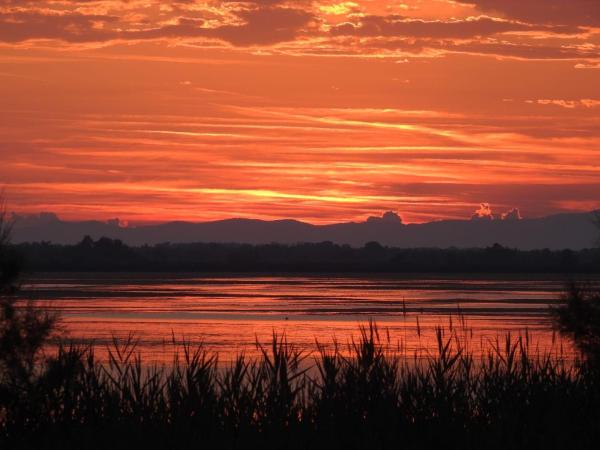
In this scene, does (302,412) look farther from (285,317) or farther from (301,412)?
(285,317)

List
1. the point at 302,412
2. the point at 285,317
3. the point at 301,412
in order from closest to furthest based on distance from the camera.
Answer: the point at 302,412 → the point at 301,412 → the point at 285,317

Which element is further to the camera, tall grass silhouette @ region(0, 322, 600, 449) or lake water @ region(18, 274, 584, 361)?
lake water @ region(18, 274, 584, 361)

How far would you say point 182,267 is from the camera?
192250 millimetres

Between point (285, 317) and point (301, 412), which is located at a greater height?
point (285, 317)

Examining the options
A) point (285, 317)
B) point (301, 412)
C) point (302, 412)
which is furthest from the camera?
point (285, 317)

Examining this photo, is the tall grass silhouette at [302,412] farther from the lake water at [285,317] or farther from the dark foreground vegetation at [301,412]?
the lake water at [285,317]

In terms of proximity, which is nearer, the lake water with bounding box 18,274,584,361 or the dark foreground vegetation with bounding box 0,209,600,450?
the dark foreground vegetation with bounding box 0,209,600,450

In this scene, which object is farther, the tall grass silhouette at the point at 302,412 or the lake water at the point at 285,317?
the lake water at the point at 285,317

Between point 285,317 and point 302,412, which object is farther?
point 285,317

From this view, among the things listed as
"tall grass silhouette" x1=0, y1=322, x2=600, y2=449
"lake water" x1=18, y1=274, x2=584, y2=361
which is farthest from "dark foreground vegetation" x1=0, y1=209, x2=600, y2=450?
"lake water" x1=18, y1=274, x2=584, y2=361

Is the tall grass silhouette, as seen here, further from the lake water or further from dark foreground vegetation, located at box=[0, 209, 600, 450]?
the lake water

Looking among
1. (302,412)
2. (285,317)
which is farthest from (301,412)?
(285,317)

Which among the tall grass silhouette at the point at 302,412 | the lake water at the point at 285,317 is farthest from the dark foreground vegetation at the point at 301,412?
the lake water at the point at 285,317

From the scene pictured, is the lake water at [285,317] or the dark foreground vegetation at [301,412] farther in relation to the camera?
the lake water at [285,317]
